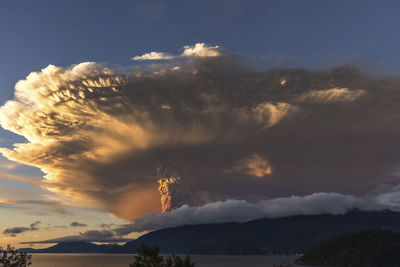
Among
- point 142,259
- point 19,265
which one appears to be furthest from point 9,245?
point 142,259

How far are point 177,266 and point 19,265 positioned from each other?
327ft

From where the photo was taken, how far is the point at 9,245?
143250mm

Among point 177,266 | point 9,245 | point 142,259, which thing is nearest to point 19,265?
point 9,245

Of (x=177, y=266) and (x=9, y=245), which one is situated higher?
(x=9, y=245)

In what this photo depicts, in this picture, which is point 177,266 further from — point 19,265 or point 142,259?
point 19,265

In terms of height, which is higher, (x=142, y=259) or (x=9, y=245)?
(x=9, y=245)

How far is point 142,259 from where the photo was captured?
78.6 meters

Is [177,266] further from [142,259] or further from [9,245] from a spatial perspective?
[9,245]

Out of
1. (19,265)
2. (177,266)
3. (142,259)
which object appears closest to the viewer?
(177,266)

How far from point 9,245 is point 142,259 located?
9125 cm

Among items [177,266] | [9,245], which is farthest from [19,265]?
[177,266]

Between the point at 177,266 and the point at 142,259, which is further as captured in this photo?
the point at 142,259

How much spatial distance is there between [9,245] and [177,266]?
10375cm

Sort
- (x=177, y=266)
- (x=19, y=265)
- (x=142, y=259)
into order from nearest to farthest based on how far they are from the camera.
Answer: (x=177, y=266), (x=142, y=259), (x=19, y=265)
